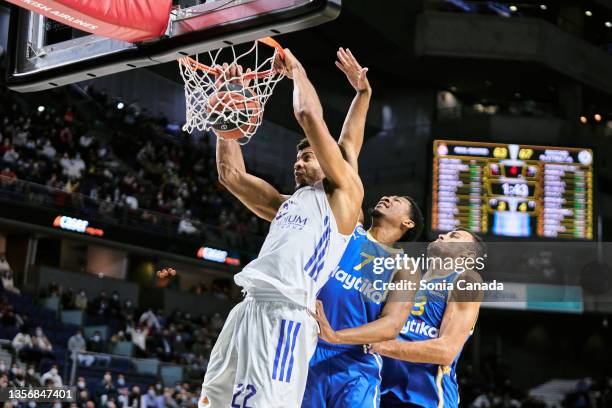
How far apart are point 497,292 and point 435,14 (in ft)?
20.4

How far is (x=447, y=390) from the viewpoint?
16.4 ft

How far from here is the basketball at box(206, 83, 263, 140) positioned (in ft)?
15.8

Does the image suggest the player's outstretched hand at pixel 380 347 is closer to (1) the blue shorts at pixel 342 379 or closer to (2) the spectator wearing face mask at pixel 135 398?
(1) the blue shorts at pixel 342 379

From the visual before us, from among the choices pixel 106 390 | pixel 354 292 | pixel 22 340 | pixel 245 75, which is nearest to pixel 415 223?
pixel 354 292

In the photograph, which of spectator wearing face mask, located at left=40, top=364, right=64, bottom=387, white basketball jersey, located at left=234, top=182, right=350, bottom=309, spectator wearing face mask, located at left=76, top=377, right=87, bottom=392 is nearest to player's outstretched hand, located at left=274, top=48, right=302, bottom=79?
white basketball jersey, located at left=234, top=182, right=350, bottom=309

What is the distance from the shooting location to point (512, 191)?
15656 mm

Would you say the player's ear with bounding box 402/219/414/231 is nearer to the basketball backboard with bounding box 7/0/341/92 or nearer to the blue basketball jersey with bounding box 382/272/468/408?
the blue basketball jersey with bounding box 382/272/468/408

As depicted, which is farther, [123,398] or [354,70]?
[123,398]

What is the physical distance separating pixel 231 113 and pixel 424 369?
5.55 feet

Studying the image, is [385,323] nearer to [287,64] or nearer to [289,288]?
[289,288]

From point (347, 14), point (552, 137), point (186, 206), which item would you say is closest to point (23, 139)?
point (186, 206)

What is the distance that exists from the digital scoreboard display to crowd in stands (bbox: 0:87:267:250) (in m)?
6.09

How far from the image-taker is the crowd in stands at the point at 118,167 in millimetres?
17875

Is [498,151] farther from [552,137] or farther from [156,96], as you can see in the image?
[156,96]
